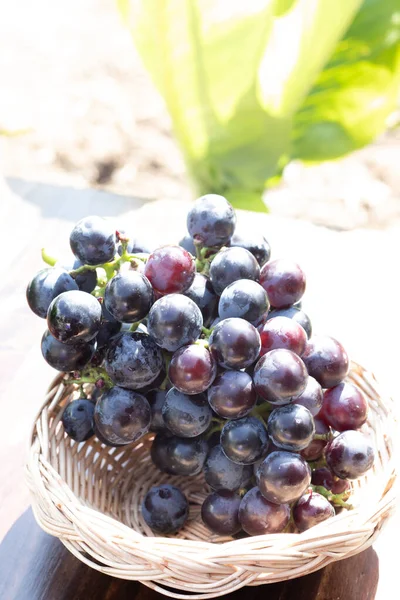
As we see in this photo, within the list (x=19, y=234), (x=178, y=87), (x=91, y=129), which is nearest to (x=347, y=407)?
(x=19, y=234)

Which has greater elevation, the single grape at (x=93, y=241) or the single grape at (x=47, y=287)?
the single grape at (x=93, y=241)

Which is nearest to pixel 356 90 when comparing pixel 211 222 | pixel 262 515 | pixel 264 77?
pixel 264 77

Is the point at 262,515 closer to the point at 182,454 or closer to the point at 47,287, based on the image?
the point at 182,454

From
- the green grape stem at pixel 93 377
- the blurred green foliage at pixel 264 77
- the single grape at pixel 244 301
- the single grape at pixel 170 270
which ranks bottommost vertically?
the green grape stem at pixel 93 377

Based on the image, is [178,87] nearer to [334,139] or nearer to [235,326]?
[334,139]

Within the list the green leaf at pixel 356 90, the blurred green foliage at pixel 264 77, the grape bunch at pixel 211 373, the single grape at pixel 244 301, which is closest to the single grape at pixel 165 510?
the grape bunch at pixel 211 373

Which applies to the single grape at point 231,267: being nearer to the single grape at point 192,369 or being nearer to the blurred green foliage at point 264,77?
the single grape at point 192,369
